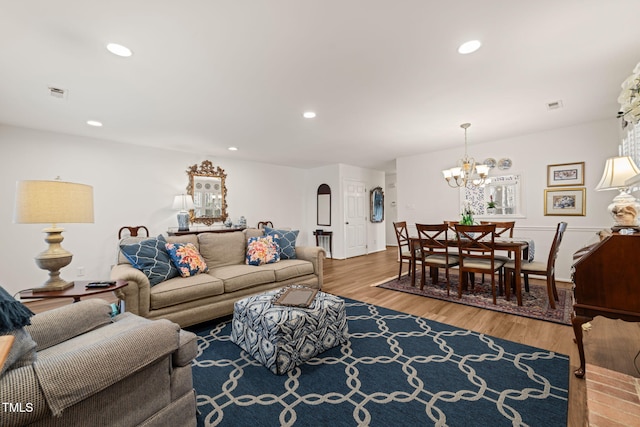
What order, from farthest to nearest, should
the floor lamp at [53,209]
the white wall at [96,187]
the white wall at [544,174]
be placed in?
the white wall at [544,174], the white wall at [96,187], the floor lamp at [53,209]

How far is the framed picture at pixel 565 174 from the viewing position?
4.04 meters

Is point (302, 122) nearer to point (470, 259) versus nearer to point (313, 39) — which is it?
point (313, 39)

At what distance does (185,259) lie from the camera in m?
2.92

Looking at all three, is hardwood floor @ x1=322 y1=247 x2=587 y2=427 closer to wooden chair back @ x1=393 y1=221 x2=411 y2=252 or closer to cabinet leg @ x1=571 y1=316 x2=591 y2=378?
cabinet leg @ x1=571 y1=316 x2=591 y2=378

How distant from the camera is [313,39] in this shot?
195cm

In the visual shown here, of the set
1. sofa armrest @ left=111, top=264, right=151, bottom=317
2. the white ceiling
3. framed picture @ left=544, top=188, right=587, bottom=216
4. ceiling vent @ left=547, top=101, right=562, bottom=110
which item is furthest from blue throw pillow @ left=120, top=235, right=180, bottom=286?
framed picture @ left=544, top=188, right=587, bottom=216

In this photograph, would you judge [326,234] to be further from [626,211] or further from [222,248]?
[626,211]

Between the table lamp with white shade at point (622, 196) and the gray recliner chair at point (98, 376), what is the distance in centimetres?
292

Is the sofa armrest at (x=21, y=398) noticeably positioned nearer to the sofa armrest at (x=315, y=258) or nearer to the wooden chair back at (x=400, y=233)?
the sofa armrest at (x=315, y=258)

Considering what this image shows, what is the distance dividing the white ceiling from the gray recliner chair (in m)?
1.84

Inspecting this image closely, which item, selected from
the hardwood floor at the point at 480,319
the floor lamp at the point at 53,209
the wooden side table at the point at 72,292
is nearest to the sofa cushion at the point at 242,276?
the wooden side table at the point at 72,292

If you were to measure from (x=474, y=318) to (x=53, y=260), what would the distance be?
12.3ft

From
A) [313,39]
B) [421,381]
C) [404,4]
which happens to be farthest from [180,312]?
[404,4]

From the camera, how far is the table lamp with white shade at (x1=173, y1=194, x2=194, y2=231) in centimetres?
488
